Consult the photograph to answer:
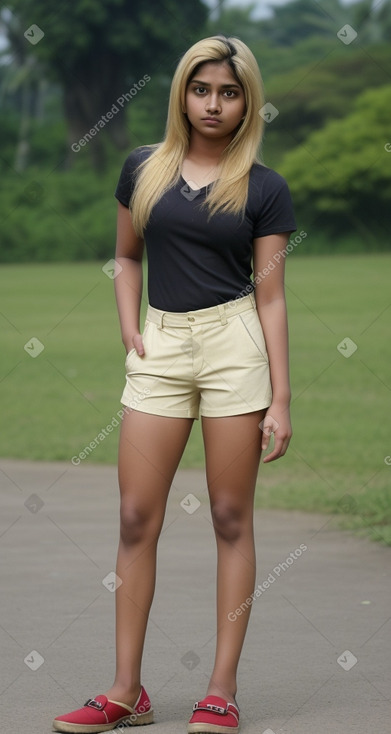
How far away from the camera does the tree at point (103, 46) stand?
42.5 metres

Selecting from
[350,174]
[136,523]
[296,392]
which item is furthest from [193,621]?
[350,174]

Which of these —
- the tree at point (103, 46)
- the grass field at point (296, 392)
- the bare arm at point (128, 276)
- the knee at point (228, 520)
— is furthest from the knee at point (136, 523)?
the tree at point (103, 46)

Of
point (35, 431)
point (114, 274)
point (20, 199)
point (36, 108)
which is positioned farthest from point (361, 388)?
point (36, 108)

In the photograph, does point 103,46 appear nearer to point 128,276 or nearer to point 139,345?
point 128,276

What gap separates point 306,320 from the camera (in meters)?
23.4

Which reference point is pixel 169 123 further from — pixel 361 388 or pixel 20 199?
pixel 20 199

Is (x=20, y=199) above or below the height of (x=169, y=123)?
below

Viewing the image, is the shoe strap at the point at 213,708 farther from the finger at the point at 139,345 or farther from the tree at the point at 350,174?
the tree at the point at 350,174

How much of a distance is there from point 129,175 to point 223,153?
26 cm

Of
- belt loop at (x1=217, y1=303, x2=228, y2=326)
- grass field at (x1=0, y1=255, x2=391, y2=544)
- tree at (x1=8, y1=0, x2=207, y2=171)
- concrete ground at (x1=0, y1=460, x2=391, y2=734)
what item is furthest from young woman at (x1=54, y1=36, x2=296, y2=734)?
tree at (x1=8, y1=0, x2=207, y2=171)

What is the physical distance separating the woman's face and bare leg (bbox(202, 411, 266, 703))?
2.45 feet

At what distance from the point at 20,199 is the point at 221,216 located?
38926 mm

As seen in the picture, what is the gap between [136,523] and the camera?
3.37 m

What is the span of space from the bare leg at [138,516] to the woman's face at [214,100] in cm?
76
